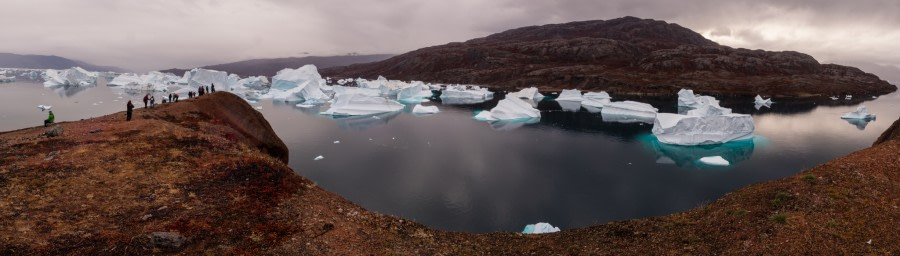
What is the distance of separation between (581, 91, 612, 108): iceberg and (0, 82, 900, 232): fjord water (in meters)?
23.6

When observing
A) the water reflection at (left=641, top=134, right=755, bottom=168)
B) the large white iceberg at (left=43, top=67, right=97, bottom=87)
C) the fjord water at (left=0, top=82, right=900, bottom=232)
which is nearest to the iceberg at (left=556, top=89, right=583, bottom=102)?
the fjord water at (left=0, top=82, right=900, bottom=232)

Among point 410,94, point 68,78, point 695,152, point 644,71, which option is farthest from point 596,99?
point 68,78

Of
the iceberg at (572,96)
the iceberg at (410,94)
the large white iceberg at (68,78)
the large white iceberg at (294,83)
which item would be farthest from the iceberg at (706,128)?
the large white iceberg at (68,78)

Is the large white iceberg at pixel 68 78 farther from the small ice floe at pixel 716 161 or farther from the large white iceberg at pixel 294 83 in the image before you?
the small ice floe at pixel 716 161

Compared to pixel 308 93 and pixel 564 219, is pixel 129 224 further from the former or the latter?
pixel 308 93

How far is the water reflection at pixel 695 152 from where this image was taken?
121 feet

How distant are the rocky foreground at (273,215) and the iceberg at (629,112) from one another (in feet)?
155

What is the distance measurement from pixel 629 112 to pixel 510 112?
1943cm

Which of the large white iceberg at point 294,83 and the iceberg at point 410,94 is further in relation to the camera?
the iceberg at point 410,94

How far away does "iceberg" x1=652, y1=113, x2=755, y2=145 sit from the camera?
1682 inches

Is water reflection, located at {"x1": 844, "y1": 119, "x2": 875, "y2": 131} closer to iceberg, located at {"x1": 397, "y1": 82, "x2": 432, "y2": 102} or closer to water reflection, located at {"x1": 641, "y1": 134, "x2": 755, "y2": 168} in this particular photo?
water reflection, located at {"x1": 641, "y1": 134, "x2": 755, "y2": 168}

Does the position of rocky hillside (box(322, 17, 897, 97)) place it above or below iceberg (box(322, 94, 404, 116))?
above

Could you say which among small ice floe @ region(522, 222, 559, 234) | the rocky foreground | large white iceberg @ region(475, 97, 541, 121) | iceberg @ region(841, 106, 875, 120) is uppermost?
iceberg @ region(841, 106, 875, 120)

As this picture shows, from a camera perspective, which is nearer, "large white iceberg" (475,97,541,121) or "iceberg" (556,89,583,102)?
"large white iceberg" (475,97,541,121)
